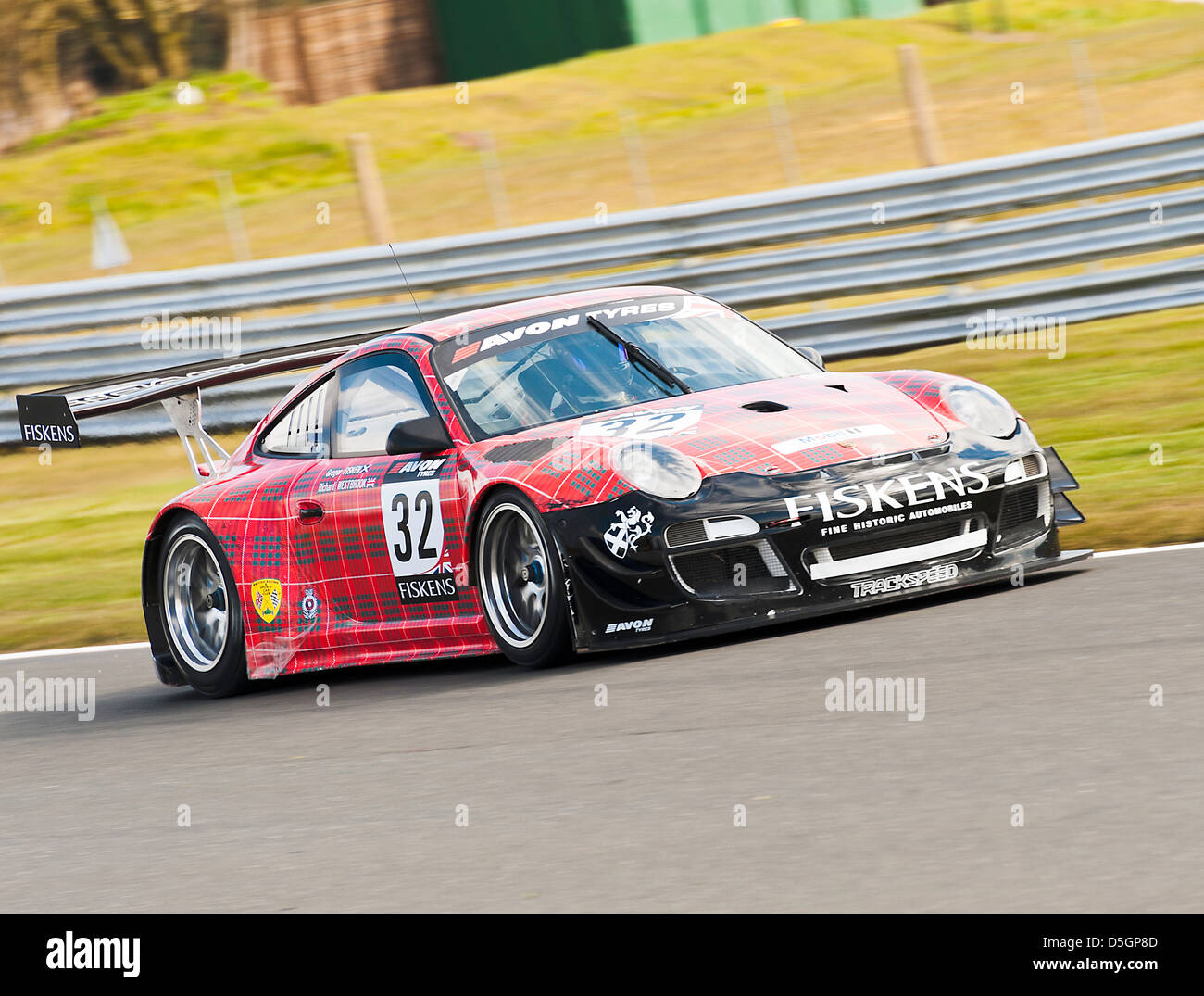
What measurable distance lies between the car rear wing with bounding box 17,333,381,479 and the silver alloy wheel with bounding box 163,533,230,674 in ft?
1.34

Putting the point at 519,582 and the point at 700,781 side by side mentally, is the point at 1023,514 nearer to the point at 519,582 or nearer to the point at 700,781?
the point at 519,582

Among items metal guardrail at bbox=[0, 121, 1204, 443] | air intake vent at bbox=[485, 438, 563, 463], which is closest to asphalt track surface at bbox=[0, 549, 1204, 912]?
air intake vent at bbox=[485, 438, 563, 463]

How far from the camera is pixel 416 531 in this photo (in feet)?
23.3

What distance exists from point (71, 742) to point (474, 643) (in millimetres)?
1422

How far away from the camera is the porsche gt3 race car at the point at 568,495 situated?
639 cm

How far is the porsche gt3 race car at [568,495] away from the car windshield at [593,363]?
0.01m

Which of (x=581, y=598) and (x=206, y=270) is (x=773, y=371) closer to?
(x=581, y=598)

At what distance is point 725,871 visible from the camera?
Result: 3.94 m

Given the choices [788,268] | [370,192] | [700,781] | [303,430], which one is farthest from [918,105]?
[700,781]

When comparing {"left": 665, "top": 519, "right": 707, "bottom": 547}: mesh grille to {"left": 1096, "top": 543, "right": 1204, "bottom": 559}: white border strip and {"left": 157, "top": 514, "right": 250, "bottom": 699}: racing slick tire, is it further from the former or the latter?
{"left": 157, "top": 514, "right": 250, "bottom": 699}: racing slick tire

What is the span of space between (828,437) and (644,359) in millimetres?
993

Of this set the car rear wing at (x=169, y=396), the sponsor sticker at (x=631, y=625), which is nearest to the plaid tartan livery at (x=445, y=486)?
the car rear wing at (x=169, y=396)

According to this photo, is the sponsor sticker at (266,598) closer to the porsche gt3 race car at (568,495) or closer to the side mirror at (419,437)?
the porsche gt3 race car at (568,495)
